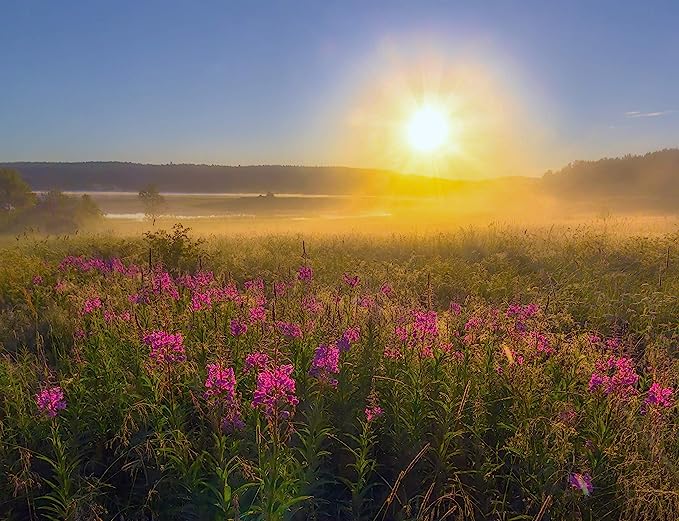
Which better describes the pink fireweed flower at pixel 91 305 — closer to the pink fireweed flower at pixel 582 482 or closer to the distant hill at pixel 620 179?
the pink fireweed flower at pixel 582 482

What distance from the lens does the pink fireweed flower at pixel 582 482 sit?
2.60 meters

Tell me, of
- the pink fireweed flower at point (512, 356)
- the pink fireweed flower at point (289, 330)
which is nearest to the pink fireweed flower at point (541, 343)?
the pink fireweed flower at point (512, 356)

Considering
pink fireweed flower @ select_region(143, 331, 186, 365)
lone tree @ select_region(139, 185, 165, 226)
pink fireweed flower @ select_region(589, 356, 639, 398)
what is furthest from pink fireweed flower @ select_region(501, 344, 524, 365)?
lone tree @ select_region(139, 185, 165, 226)

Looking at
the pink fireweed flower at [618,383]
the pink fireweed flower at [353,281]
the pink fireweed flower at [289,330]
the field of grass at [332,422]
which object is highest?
the pink fireweed flower at [353,281]

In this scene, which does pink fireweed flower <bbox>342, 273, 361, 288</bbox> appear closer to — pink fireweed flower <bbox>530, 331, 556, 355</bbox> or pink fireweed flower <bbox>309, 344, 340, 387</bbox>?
pink fireweed flower <bbox>309, 344, 340, 387</bbox>

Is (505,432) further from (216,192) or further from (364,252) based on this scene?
(216,192)

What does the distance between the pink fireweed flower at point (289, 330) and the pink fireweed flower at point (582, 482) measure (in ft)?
7.29

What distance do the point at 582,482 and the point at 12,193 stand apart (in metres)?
52.8

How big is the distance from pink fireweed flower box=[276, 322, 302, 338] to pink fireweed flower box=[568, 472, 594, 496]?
222 centimetres

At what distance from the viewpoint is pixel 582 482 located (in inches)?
103

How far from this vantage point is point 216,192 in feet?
356

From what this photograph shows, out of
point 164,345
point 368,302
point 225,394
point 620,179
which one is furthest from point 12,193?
point 620,179

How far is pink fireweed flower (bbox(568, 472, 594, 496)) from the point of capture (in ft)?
8.53

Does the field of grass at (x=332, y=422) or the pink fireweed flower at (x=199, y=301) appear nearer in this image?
the field of grass at (x=332, y=422)
